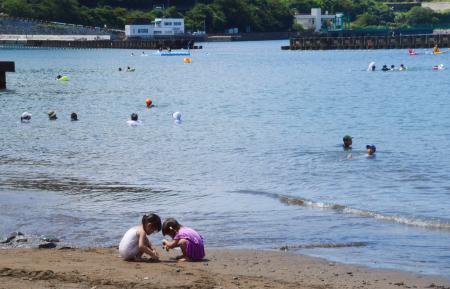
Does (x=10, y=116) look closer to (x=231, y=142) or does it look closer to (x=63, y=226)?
(x=231, y=142)

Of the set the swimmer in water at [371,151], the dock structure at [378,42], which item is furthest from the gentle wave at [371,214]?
the dock structure at [378,42]

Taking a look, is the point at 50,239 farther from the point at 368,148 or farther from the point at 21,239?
the point at 368,148

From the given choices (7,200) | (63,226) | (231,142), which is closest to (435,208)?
(63,226)

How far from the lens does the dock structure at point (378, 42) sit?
184m

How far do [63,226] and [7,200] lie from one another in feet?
12.1

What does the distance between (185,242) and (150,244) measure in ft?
1.83

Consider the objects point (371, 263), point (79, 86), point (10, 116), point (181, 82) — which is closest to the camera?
point (371, 263)

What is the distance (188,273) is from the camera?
15172mm

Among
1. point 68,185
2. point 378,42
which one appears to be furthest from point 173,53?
point 68,185

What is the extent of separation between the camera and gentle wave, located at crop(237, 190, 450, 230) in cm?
2044

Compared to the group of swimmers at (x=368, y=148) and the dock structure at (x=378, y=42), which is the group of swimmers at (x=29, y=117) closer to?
the group of swimmers at (x=368, y=148)

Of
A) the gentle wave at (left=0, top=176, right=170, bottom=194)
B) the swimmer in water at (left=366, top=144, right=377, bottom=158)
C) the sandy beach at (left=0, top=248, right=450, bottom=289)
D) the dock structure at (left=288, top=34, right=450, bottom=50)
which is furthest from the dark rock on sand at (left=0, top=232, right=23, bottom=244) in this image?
the dock structure at (left=288, top=34, right=450, bottom=50)

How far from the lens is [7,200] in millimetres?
23891

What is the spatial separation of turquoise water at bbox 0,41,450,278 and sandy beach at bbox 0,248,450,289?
0.92m
